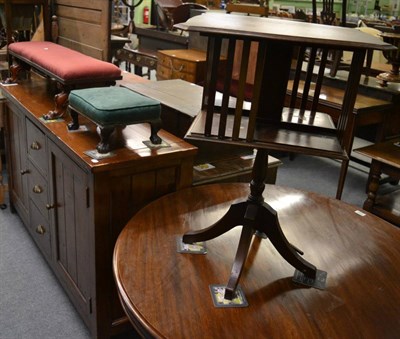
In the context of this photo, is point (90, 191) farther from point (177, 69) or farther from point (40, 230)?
point (177, 69)

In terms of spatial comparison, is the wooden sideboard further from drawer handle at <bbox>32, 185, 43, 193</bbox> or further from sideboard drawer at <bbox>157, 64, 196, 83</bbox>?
sideboard drawer at <bbox>157, 64, 196, 83</bbox>

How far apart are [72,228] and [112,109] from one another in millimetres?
583

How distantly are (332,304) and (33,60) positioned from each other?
1877 millimetres

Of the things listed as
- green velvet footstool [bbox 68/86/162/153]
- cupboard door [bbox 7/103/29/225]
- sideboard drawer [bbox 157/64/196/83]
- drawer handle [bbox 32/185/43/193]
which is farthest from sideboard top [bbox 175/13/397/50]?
sideboard drawer [bbox 157/64/196/83]

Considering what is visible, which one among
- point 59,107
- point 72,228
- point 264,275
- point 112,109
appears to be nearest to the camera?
point 264,275

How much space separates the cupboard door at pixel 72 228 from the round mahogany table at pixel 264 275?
0.94 feet

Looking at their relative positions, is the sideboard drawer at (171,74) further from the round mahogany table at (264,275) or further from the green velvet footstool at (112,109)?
the round mahogany table at (264,275)

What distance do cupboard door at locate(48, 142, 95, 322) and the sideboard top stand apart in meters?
0.75

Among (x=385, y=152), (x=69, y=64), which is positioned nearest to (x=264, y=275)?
(x=69, y=64)

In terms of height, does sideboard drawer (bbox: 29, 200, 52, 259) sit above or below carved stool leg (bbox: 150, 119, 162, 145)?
below

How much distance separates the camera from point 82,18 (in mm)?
2615

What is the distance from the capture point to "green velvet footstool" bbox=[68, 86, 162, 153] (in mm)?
1536

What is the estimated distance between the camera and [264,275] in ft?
4.04

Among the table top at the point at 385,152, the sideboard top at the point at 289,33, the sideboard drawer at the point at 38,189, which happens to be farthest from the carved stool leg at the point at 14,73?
the table top at the point at 385,152
